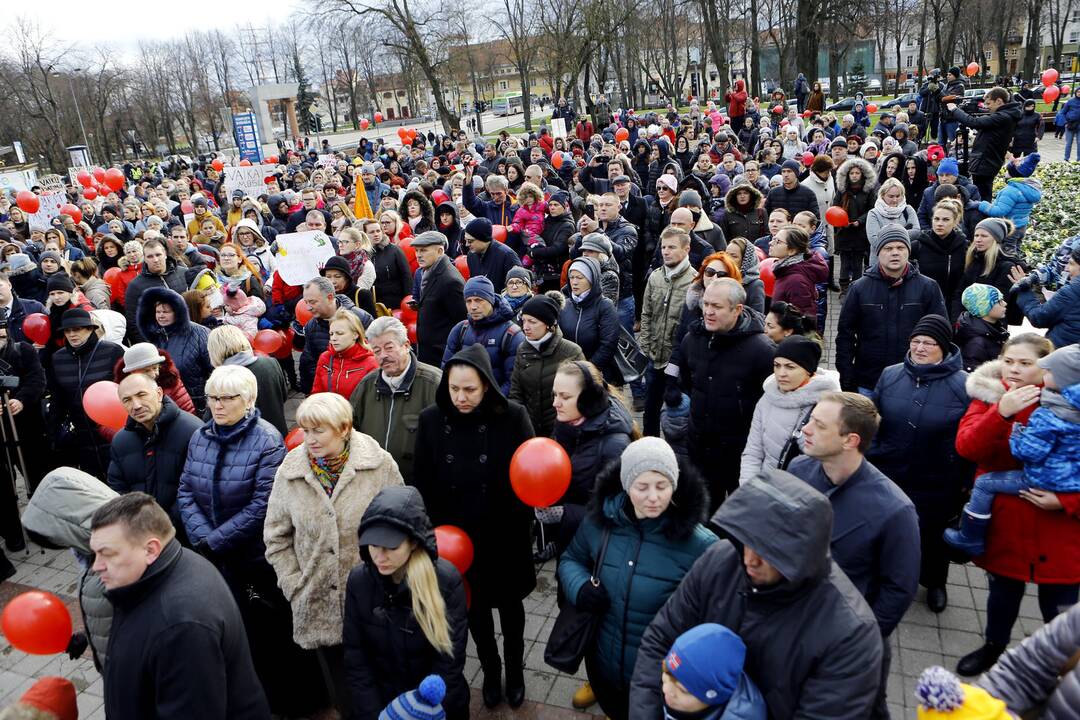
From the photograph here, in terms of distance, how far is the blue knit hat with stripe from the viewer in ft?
7.93

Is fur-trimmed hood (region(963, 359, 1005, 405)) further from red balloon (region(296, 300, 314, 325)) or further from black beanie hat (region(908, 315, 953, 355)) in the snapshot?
red balloon (region(296, 300, 314, 325))

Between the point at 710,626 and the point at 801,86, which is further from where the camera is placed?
the point at 801,86

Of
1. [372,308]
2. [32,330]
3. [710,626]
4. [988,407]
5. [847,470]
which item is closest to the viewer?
[710,626]

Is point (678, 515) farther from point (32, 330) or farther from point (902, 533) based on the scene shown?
point (32, 330)

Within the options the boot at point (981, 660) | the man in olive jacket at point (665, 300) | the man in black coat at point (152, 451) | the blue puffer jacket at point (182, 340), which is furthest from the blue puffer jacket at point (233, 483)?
the boot at point (981, 660)

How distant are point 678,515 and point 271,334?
507 centimetres

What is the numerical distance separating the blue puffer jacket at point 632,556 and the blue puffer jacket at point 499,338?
2.18 m

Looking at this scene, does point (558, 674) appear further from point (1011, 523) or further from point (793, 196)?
point (793, 196)

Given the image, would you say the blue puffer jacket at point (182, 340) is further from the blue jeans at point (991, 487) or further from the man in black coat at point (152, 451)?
the blue jeans at point (991, 487)

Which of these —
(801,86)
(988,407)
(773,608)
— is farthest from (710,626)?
(801,86)

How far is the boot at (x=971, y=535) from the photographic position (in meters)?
3.42

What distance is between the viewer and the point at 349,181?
59.4 feet

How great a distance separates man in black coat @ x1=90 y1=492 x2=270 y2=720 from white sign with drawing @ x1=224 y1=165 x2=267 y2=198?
1330 cm

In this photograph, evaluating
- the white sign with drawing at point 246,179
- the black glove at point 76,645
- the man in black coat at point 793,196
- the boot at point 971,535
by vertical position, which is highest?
the white sign with drawing at point 246,179
